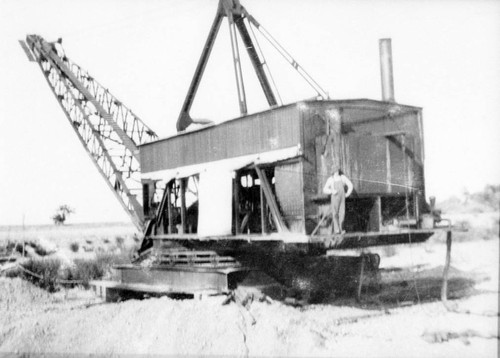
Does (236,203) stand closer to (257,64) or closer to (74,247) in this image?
(257,64)

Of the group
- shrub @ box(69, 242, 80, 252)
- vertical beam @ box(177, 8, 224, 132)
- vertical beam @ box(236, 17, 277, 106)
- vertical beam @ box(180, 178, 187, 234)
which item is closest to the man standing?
vertical beam @ box(180, 178, 187, 234)

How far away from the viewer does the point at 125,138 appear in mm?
19016

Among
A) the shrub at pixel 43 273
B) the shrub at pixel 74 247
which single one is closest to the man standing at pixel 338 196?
the shrub at pixel 43 273

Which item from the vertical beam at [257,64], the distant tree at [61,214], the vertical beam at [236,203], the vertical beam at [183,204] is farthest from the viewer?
the distant tree at [61,214]

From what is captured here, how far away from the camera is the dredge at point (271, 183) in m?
10.6

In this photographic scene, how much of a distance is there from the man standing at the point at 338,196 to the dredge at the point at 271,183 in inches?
11.4

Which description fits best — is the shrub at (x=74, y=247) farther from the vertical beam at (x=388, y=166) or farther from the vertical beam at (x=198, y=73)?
the vertical beam at (x=388, y=166)

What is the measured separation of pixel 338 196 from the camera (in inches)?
388

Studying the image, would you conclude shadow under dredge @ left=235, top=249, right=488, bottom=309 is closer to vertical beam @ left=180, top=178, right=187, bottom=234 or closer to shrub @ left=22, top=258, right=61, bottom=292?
vertical beam @ left=180, top=178, right=187, bottom=234

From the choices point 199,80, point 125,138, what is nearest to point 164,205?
point 199,80

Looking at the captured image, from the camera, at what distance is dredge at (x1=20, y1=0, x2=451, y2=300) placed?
1062 cm

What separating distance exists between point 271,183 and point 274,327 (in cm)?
406

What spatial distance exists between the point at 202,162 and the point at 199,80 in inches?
108

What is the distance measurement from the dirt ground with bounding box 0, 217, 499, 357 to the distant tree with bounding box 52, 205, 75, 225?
5491 cm
